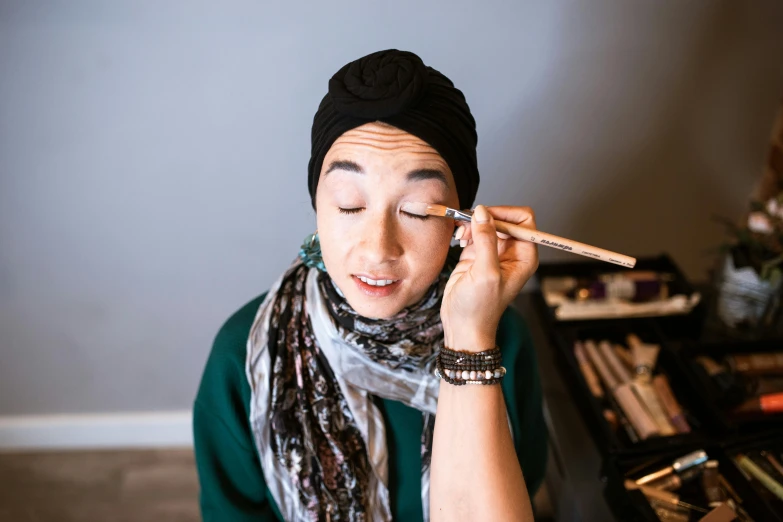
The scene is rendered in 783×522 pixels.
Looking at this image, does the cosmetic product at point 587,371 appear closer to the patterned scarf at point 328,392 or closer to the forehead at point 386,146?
the patterned scarf at point 328,392

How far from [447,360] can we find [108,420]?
1.30 meters

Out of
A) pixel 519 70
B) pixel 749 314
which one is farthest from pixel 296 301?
pixel 749 314

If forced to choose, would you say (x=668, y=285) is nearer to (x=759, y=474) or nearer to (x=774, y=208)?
(x=774, y=208)

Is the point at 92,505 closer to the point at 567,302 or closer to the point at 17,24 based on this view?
the point at 17,24

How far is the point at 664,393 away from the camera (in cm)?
119

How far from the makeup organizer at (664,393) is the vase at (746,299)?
79 millimetres

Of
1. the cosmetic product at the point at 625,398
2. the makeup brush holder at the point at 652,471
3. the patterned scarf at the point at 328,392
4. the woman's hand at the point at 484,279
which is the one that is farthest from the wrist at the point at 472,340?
the cosmetic product at the point at 625,398

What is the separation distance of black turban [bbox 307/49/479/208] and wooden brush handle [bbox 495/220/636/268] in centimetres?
9

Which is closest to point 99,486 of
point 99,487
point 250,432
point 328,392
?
point 99,487

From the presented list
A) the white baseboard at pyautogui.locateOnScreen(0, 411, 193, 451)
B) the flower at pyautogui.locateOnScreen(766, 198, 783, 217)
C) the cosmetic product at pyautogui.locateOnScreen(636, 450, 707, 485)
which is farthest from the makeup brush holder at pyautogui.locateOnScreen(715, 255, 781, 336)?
the white baseboard at pyautogui.locateOnScreen(0, 411, 193, 451)

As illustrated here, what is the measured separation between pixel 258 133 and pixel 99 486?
1160mm

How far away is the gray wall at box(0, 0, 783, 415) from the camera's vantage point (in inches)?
43.2

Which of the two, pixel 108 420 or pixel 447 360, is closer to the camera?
pixel 447 360

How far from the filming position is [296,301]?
0.99m
